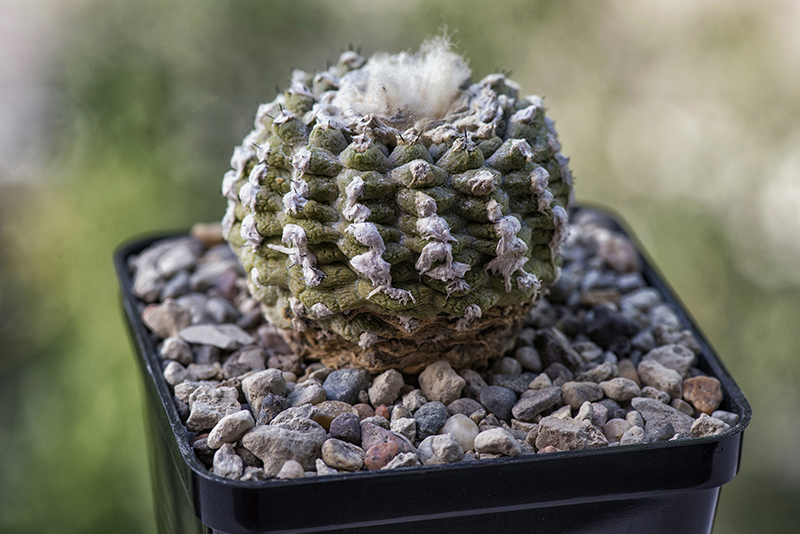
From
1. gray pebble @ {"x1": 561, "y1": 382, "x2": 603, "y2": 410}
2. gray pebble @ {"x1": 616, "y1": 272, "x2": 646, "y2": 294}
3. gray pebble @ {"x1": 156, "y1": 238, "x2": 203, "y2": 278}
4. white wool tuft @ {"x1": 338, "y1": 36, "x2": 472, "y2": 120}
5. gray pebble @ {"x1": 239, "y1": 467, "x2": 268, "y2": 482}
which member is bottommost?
gray pebble @ {"x1": 239, "y1": 467, "x2": 268, "y2": 482}

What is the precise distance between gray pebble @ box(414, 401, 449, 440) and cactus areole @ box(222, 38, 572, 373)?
0.25 feet

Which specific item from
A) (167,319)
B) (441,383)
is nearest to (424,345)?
(441,383)

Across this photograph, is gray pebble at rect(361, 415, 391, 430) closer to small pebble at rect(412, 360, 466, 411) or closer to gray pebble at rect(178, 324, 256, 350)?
small pebble at rect(412, 360, 466, 411)

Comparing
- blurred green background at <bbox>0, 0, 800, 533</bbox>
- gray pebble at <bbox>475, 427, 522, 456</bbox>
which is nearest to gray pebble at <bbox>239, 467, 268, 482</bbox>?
gray pebble at <bbox>475, 427, 522, 456</bbox>

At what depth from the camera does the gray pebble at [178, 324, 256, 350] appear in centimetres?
101

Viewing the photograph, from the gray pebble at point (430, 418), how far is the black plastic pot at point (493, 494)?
0.10m

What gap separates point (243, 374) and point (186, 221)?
0.95 metres

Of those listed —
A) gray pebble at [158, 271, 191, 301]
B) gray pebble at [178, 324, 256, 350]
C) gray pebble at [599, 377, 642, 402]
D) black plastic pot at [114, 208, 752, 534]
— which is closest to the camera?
black plastic pot at [114, 208, 752, 534]

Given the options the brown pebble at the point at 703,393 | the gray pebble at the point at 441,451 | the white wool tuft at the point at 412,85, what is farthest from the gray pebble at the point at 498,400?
the white wool tuft at the point at 412,85

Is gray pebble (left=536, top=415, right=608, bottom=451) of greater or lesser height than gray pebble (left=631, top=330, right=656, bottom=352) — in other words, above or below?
below

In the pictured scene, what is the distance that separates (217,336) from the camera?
102 centimetres

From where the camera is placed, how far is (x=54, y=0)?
66.1 inches

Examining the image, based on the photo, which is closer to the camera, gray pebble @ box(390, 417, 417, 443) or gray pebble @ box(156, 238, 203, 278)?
gray pebble @ box(390, 417, 417, 443)

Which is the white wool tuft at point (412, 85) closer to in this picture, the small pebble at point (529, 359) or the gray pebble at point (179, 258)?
the small pebble at point (529, 359)
